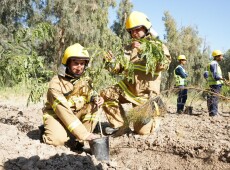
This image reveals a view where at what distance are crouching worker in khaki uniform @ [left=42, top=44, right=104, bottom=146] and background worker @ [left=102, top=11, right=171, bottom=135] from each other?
0.64m

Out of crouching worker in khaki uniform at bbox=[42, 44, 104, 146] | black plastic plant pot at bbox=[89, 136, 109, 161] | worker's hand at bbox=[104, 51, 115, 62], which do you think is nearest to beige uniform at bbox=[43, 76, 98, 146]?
crouching worker in khaki uniform at bbox=[42, 44, 104, 146]

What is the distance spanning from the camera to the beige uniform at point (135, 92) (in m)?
4.32

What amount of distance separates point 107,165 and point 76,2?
664 inches

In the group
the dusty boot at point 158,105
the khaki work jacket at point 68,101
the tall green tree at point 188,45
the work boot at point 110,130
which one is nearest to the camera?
the dusty boot at point 158,105

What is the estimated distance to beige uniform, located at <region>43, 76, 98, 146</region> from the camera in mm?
3443

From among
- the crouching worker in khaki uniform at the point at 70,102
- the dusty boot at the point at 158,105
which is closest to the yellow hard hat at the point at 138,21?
the crouching worker in khaki uniform at the point at 70,102

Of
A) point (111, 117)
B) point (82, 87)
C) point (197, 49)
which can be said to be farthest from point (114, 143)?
point (197, 49)

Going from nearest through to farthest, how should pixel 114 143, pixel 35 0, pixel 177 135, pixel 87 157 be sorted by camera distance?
pixel 87 157 → pixel 114 143 → pixel 177 135 → pixel 35 0

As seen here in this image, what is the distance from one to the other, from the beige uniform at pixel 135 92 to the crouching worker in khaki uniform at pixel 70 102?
65 cm

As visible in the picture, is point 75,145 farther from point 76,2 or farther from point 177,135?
point 76,2

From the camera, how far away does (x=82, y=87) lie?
3.85 m

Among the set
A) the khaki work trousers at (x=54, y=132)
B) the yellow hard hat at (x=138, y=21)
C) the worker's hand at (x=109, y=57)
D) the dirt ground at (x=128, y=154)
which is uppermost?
the yellow hard hat at (x=138, y=21)

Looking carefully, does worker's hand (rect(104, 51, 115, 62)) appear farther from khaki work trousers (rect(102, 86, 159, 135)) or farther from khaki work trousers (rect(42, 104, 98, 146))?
khaki work trousers (rect(42, 104, 98, 146))

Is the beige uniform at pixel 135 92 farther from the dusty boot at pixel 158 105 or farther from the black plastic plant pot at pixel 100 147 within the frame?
the black plastic plant pot at pixel 100 147
